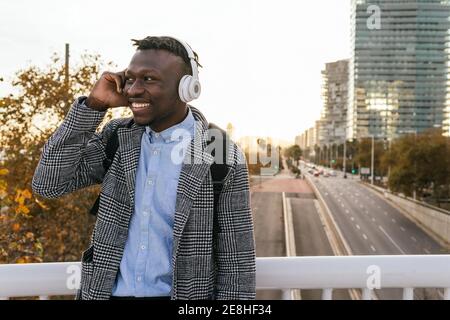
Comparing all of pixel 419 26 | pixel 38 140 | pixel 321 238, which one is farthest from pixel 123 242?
pixel 321 238

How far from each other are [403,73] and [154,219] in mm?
27386

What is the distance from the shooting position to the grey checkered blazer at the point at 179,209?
0.94 m

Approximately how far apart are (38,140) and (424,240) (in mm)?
15941

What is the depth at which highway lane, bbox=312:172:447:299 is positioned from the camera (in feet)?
63.5

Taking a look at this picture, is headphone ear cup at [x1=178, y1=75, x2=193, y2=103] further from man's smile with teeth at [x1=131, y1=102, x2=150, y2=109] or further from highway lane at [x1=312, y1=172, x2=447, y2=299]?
highway lane at [x1=312, y1=172, x2=447, y2=299]

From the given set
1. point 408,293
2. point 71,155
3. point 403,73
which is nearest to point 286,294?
point 408,293

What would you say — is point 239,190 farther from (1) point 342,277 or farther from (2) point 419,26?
(2) point 419,26

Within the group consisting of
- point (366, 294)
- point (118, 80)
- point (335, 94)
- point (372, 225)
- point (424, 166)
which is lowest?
point (372, 225)

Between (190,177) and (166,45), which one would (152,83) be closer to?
(166,45)

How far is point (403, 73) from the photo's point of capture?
25781 mm

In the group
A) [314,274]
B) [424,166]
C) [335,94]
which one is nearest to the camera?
[314,274]

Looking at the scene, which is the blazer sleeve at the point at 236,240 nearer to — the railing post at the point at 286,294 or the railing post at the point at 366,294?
the railing post at the point at 286,294

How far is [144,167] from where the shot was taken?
99 centimetres
